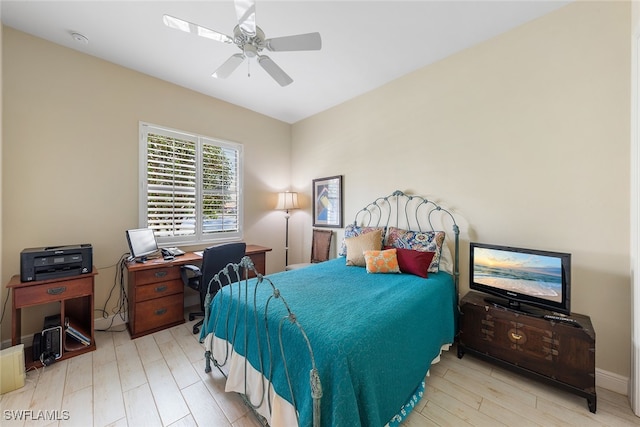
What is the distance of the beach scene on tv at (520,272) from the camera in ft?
5.82

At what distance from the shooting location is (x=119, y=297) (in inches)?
107

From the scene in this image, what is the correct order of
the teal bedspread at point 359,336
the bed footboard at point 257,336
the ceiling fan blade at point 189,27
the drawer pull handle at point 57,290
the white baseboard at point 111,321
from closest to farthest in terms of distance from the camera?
the teal bedspread at point 359,336 → the bed footboard at point 257,336 → the ceiling fan blade at point 189,27 → the drawer pull handle at point 57,290 → the white baseboard at point 111,321

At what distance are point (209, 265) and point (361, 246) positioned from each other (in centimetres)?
163

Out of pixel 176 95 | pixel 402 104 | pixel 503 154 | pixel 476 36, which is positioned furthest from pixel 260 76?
pixel 503 154

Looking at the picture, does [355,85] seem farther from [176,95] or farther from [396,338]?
[396,338]

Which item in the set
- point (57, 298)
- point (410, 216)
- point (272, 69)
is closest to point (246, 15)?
point (272, 69)

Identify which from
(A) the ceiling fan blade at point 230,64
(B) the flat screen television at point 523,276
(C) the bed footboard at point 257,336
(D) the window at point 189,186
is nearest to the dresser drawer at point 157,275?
(D) the window at point 189,186

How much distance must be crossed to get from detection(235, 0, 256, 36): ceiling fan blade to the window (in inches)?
79.2

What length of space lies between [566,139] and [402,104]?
5.18 feet

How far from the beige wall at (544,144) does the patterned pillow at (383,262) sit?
0.77 metres

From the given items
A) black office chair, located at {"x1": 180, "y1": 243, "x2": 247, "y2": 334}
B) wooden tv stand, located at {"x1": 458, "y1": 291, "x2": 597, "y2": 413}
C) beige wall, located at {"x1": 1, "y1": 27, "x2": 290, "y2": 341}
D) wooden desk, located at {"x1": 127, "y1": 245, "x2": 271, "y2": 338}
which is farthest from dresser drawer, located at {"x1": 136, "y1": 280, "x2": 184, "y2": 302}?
wooden tv stand, located at {"x1": 458, "y1": 291, "x2": 597, "y2": 413}

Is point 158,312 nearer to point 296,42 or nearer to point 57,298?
point 57,298

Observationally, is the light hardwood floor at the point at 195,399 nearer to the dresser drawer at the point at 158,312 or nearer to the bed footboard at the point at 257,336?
the bed footboard at the point at 257,336

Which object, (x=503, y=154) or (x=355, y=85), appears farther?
(x=355, y=85)
